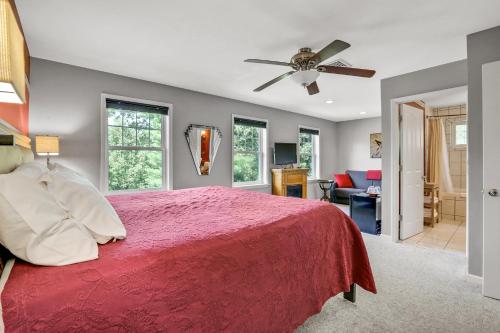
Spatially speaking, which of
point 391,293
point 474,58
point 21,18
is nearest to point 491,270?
point 391,293

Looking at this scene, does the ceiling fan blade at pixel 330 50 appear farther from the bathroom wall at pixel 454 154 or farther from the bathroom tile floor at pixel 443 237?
the bathroom wall at pixel 454 154

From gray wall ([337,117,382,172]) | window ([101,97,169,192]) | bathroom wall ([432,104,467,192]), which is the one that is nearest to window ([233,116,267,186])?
window ([101,97,169,192])

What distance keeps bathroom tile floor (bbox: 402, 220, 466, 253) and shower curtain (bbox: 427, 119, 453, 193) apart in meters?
0.81

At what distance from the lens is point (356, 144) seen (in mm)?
7281

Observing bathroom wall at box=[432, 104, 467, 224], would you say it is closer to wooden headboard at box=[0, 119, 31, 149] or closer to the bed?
the bed

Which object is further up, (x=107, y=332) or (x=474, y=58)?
(x=474, y=58)

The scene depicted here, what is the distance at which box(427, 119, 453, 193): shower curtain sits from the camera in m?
4.74

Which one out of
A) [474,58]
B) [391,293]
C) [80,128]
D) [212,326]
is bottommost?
[391,293]

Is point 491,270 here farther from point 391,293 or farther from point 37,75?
point 37,75

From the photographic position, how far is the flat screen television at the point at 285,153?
5586 mm

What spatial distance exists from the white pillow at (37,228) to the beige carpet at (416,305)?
1556mm

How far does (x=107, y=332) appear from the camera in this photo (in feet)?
2.57

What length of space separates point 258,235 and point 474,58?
2.85 meters

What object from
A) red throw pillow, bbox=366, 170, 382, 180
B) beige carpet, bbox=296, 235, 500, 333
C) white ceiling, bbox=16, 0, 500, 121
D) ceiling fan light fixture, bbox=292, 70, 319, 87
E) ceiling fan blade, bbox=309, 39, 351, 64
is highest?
white ceiling, bbox=16, 0, 500, 121
